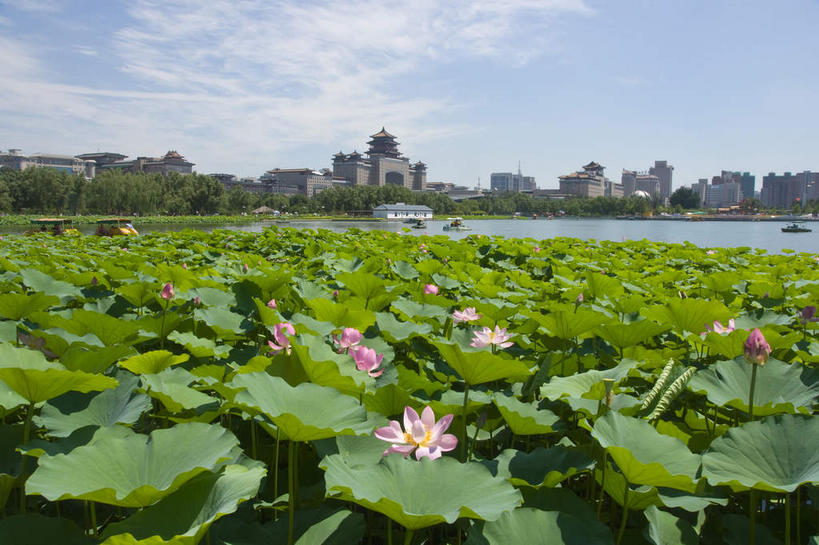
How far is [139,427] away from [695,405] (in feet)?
4.69

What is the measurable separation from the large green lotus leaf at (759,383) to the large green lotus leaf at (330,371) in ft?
2.31

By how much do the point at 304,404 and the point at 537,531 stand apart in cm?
42

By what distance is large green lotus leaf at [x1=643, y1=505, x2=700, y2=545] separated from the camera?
0.77 meters

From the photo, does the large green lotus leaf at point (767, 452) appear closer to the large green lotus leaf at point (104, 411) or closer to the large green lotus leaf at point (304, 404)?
the large green lotus leaf at point (304, 404)

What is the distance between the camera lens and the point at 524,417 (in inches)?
39.2

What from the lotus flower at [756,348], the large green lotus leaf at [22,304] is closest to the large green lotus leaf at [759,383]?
the lotus flower at [756,348]

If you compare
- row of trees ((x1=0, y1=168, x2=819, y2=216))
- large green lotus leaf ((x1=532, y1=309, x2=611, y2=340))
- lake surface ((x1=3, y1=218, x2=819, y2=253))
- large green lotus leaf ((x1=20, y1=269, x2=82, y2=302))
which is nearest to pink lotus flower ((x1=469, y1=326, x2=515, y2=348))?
large green lotus leaf ((x1=532, y1=309, x2=611, y2=340))

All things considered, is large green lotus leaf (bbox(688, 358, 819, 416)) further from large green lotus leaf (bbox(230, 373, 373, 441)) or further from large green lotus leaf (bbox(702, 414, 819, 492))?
large green lotus leaf (bbox(230, 373, 373, 441))

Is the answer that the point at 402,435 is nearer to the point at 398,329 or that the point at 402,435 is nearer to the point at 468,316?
the point at 398,329

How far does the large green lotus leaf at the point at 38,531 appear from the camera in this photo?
727mm

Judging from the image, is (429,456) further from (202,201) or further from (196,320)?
(202,201)

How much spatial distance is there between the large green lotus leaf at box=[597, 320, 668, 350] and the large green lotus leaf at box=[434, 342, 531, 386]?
0.51 m

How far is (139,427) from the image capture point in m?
1.25

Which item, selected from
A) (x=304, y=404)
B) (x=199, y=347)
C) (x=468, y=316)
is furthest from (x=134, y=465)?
(x=468, y=316)
